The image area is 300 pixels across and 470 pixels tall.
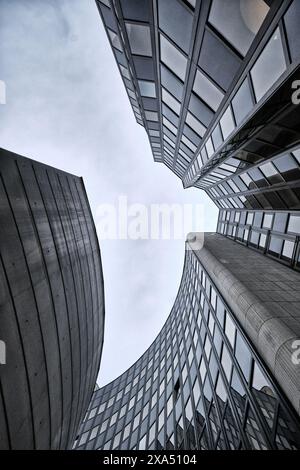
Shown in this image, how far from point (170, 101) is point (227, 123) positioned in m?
Answer: 5.43

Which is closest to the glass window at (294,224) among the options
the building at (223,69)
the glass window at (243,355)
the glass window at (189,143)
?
the building at (223,69)

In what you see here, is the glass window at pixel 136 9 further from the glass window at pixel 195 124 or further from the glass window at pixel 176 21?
the glass window at pixel 195 124

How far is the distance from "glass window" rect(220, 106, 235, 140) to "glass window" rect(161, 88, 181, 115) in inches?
155

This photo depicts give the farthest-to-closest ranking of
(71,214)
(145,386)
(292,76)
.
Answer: (145,386) → (71,214) → (292,76)

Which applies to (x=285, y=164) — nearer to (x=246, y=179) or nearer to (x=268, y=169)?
(x=268, y=169)

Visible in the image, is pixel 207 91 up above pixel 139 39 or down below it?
below

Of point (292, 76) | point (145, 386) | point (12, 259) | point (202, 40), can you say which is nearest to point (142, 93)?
point (202, 40)

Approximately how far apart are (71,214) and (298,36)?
583 inches

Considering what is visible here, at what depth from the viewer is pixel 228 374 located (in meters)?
11.9

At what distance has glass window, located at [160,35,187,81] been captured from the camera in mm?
10970

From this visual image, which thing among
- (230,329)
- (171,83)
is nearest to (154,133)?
(171,83)

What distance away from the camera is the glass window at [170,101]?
15.0m

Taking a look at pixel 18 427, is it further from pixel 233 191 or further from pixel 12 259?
pixel 233 191

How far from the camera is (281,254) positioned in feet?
48.7
